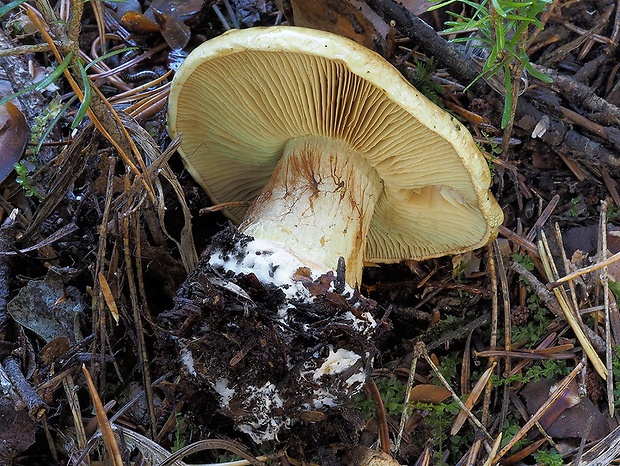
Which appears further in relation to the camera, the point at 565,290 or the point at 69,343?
the point at 565,290

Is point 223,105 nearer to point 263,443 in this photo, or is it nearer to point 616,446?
point 263,443

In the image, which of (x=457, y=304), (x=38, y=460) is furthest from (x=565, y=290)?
(x=38, y=460)

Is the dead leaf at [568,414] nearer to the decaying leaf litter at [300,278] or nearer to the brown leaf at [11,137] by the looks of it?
the decaying leaf litter at [300,278]

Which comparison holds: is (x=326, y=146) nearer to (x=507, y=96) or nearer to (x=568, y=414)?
(x=507, y=96)

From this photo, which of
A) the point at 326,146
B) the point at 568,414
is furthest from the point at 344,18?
the point at 568,414

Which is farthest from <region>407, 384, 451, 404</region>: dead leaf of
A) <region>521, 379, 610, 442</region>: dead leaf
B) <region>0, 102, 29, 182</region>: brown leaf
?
<region>0, 102, 29, 182</region>: brown leaf
